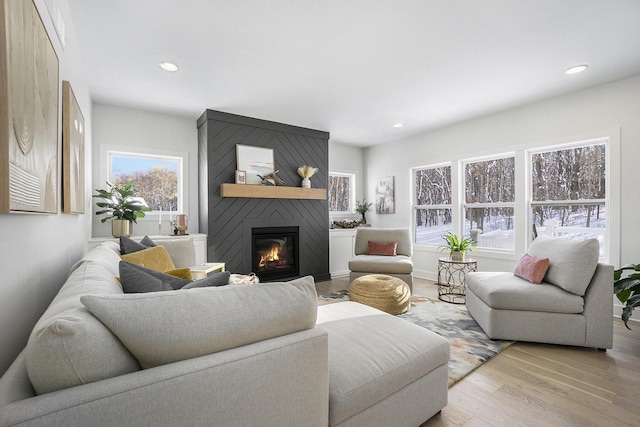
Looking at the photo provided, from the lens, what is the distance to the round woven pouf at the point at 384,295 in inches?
121

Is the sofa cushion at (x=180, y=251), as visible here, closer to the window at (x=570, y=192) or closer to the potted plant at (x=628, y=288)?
the potted plant at (x=628, y=288)

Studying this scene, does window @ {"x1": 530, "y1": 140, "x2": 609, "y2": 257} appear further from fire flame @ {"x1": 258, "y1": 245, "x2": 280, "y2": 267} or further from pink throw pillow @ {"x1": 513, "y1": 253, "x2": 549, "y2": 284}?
fire flame @ {"x1": 258, "y1": 245, "x2": 280, "y2": 267}

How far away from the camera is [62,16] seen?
182cm

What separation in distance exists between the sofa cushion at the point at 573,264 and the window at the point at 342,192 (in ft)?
11.9

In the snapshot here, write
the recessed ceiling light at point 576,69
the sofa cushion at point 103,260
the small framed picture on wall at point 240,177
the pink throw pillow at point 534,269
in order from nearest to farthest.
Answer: the sofa cushion at point 103,260 < the pink throw pillow at point 534,269 < the recessed ceiling light at point 576,69 < the small framed picture on wall at point 240,177

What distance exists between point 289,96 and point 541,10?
240 cm

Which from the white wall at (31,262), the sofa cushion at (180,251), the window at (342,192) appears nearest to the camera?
the white wall at (31,262)

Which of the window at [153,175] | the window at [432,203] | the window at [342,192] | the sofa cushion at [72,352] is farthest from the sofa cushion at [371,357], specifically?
the window at [342,192]

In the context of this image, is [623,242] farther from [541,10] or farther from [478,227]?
[541,10]

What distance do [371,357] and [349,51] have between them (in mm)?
2377

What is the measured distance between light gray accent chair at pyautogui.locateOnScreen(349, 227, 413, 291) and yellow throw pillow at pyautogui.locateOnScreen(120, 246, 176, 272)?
255 cm

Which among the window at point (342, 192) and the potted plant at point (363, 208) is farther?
the potted plant at point (363, 208)

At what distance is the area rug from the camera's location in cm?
217

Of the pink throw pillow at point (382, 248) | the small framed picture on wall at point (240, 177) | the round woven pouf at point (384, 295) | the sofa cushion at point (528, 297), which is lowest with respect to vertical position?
the round woven pouf at point (384, 295)
